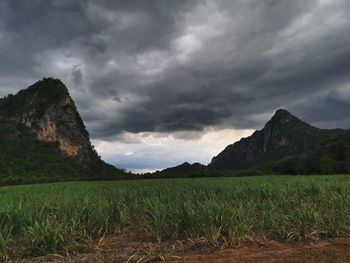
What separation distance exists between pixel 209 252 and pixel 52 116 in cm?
17042

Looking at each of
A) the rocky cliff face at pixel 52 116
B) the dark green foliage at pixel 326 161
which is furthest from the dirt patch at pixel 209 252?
the rocky cliff face at pixel 52 116

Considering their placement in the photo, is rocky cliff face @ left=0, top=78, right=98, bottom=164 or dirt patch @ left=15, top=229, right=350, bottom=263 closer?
dirt patch @ left=15, top=229, right=350, bottom=263

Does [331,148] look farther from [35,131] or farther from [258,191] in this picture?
[35,131]

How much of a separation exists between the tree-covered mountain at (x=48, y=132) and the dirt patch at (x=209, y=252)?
12137 centimetres

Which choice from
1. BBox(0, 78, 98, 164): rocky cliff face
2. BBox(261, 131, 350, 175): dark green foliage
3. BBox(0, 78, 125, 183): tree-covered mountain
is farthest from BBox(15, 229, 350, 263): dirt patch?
BBox(0, 78, 98, 164): rocky cliff face

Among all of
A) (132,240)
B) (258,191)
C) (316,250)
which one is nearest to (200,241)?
(132,240)

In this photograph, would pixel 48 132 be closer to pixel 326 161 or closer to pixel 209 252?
pixel 326 161

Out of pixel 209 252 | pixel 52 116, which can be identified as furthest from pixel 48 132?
pixel 209 252

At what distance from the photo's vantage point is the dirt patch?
6.28 m

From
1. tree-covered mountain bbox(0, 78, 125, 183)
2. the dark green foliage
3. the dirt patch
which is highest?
tree-covered mountain bbox(0, 78, 125, 183)

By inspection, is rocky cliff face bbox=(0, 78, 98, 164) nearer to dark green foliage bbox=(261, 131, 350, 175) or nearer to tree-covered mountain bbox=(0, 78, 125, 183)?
tree-covered mountain bbox=(0, 78, 125, 183)

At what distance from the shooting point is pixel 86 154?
6855 inches

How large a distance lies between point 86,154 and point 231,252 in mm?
172598

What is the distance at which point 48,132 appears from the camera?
16262 cm
